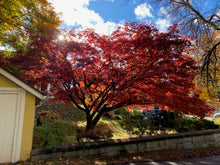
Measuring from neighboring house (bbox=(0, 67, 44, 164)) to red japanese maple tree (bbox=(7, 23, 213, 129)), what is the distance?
2.81ft

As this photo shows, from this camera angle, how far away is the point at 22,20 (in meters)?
9.60

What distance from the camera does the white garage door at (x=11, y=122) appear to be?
15.0ft

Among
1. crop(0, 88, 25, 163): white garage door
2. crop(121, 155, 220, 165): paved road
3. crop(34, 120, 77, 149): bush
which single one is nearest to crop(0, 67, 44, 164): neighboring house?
crop(0, 88, 25, 163): white garage door

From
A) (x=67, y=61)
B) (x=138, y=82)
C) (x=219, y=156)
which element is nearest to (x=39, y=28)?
(x=67, y=61)

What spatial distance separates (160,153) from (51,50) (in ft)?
19.6

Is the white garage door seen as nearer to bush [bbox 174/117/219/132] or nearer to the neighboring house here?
the neighboring house

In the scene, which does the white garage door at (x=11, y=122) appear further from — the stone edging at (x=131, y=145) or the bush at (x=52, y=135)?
the bush at (x=52, y=135)

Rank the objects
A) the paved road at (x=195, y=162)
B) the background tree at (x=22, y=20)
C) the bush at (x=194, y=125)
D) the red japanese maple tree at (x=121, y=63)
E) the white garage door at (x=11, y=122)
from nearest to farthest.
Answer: the white garage door at (x=11, y=122) < the paved road at (x=195, y=162) < the red japanese maple tree at (x=121, y=63) < the background tree at (x=22, y=20) < the bush at (x=194, y=125)

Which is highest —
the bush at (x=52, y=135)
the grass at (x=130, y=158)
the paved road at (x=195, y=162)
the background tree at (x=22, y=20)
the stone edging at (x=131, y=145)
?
the background tree at (x=22, y=20)

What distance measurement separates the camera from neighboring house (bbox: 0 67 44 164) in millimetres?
4609

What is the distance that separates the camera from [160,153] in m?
5.93

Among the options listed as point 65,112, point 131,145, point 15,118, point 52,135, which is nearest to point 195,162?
point 131,145

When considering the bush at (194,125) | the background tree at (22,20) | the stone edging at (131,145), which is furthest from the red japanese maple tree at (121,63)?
the background tree at (22,20)

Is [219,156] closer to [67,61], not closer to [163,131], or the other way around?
[163,131]
